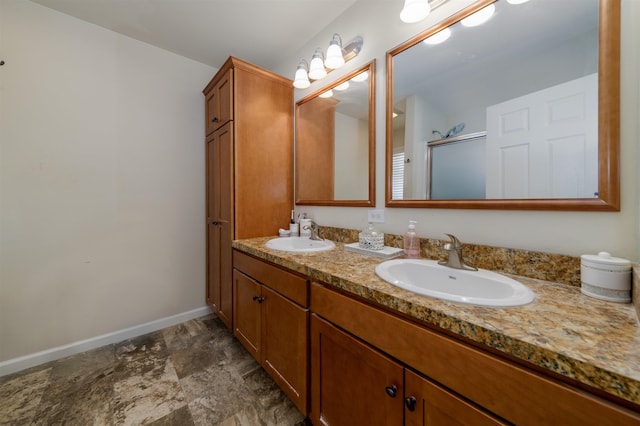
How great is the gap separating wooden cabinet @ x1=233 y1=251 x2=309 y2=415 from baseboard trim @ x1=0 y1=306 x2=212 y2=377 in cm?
86

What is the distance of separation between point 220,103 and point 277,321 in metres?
1.71

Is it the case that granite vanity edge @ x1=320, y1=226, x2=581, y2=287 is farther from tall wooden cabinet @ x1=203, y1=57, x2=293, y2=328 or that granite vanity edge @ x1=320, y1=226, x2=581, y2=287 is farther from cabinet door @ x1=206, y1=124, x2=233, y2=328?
cabinet door @ x1=206, y1=124, x2=233, y2=328

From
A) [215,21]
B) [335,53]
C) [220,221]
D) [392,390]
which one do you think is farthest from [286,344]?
[215,21]

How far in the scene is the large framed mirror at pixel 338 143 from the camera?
1.47 meters

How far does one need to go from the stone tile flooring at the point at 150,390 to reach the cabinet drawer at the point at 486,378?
2.79 feet

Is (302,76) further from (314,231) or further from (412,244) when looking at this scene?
(412,244)

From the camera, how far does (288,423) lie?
1151 millimetres

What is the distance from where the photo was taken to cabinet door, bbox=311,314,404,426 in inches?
28.8

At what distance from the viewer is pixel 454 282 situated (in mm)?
951

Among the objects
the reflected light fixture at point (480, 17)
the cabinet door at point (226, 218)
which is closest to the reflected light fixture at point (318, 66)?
the cabinet door at point (226, 218)

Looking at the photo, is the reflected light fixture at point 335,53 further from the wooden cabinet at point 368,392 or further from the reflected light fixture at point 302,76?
the wooden cabinet at point 368,392

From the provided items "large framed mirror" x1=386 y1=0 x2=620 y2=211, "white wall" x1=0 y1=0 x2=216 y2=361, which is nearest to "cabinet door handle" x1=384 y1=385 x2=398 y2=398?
"large framed mirror" x1=386 y1=0 x2=620 y2=211

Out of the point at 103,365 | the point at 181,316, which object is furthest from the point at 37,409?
the point at 181,316

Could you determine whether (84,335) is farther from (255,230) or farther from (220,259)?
(255,230)
